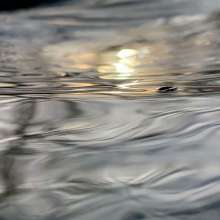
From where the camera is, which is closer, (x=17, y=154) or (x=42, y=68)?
(x=17, y=154)

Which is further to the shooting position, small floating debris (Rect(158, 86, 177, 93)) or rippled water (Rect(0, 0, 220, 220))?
small floating debris (Rect(158, 86, 177, 93))

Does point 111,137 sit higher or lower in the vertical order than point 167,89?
lower

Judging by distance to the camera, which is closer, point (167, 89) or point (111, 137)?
point (111, 137)

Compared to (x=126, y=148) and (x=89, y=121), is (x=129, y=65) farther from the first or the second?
(x=126, y=148)

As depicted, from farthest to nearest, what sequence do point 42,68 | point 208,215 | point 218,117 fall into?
point 42,68
point 218,117
point 208,215

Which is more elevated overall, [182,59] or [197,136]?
[182,59]

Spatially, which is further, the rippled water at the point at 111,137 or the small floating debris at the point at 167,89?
the small floating debris at the point at 167,89

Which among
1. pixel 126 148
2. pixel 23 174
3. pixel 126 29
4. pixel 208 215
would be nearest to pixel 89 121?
pixel 126 148

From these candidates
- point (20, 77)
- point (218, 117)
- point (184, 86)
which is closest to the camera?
point (218, 117)
